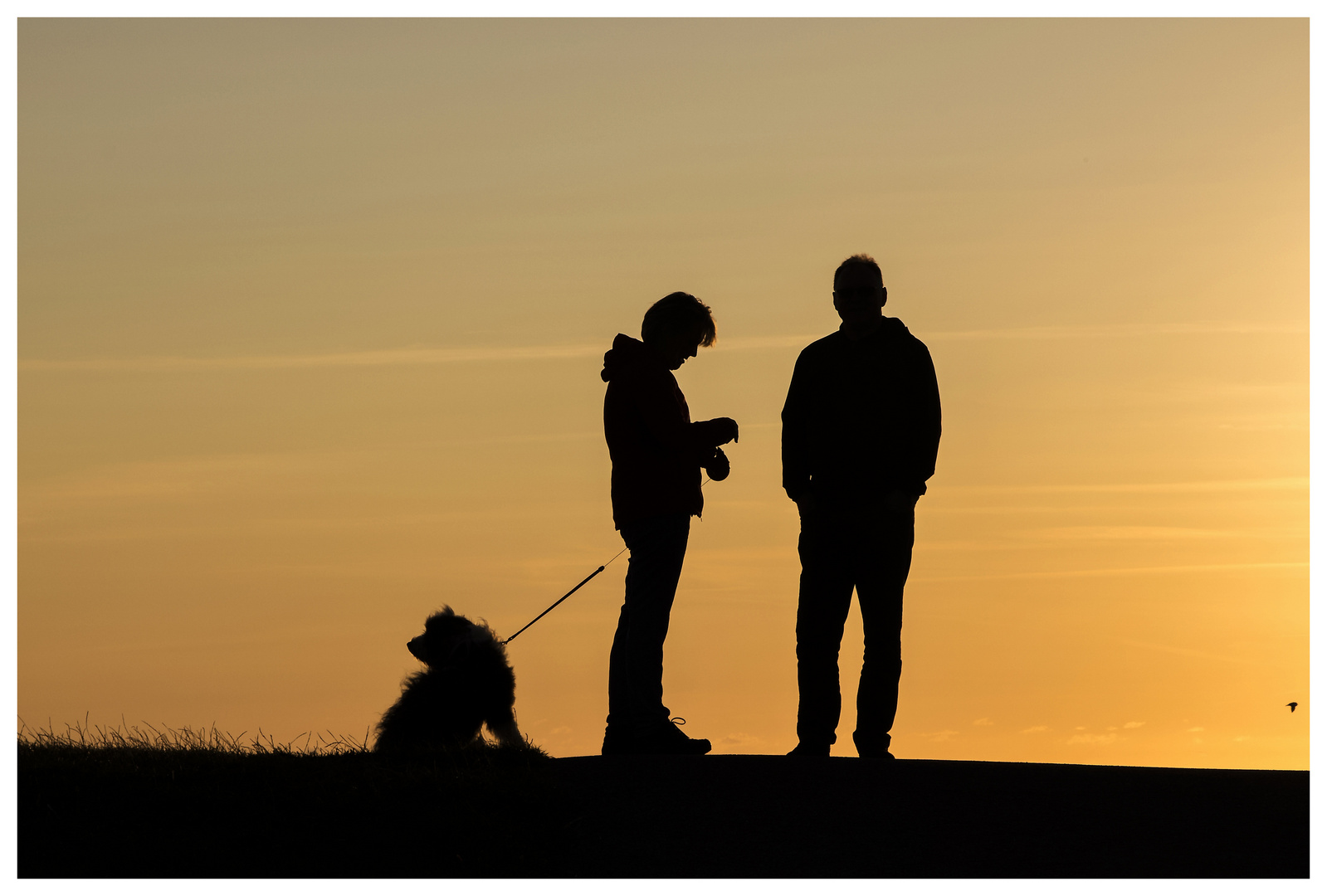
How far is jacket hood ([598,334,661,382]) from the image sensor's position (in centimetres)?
707

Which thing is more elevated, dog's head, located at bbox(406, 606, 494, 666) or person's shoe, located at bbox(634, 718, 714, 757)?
dog's head, located at bbox(406, 606, 494, 666)

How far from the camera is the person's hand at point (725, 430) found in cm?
716

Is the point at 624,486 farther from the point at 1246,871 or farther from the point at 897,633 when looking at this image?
the point at 1246,871

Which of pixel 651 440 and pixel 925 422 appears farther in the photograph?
pixel 925 422

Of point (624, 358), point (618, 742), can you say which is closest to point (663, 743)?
point (618, 742)

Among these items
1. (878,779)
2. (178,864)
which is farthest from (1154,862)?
(178,864)

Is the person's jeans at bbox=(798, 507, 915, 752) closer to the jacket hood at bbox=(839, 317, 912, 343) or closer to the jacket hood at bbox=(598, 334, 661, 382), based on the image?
the jacket hood at bbox=(839, 317, 912, 343)

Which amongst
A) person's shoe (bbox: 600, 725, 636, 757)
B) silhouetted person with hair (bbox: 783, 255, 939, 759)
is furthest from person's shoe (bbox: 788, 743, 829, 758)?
person's shoe (bbox: 600, 725, 636, 757)

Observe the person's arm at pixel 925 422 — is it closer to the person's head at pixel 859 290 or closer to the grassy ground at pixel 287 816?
the person's head at pixel 859 290

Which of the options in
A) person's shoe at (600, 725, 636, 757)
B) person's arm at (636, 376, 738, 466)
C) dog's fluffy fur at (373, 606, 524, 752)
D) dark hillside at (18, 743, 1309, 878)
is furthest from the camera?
dog's fluffy fur at (373, 606, 524, 752)

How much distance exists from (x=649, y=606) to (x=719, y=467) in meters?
0.74

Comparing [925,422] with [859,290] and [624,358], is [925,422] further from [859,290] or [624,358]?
[624,358]

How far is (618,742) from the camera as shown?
7.19 meters

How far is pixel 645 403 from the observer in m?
6.98
